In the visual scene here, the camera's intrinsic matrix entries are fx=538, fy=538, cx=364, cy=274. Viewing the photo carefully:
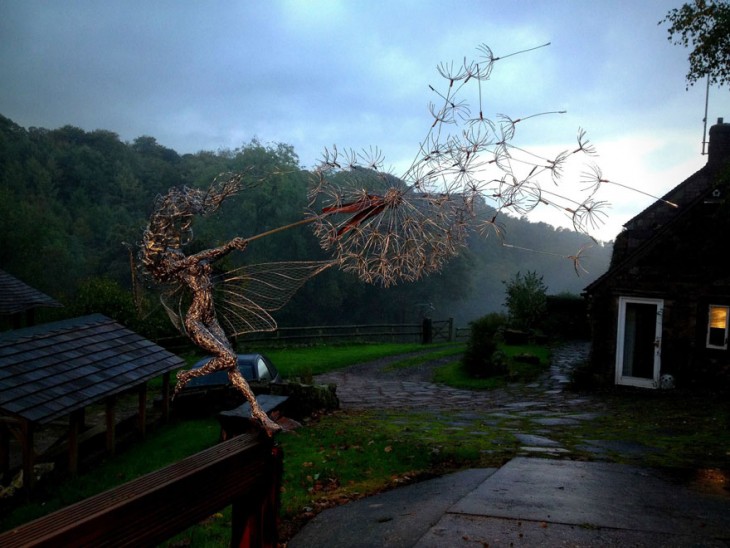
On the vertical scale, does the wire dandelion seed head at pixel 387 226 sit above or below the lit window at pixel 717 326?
above

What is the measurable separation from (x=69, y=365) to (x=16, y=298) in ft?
28.3

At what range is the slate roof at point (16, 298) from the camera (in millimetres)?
16984

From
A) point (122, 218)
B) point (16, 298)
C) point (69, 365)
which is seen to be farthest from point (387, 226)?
point (122, 218)

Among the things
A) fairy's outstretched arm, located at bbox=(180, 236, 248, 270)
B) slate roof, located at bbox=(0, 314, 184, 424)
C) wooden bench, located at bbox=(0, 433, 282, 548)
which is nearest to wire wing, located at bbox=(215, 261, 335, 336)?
fairy's outstretched arm, located at bbox=(180, 236, 248, 270)

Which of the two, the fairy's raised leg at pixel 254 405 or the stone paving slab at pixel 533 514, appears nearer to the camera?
the fairy's raised leg at pixel 254 405

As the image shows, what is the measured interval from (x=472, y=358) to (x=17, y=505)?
1495 cm

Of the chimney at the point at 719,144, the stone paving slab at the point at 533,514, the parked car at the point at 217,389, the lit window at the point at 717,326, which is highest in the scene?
the chimney at the point at 719,144

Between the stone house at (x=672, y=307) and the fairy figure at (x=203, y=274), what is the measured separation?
15.4 meters

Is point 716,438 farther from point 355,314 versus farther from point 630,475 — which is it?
point 355,314

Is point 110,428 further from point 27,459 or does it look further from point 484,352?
point 484,352

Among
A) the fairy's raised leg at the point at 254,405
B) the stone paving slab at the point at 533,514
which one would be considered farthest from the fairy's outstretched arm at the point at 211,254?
the stone paving slab at the point at 533,514

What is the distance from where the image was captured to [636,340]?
57.1ft

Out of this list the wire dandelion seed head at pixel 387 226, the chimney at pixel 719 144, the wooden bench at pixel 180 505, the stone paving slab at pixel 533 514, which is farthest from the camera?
the chimney at pixel 719 144

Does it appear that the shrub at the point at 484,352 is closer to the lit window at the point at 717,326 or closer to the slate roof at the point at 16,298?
the lit window at the point at 717,326
